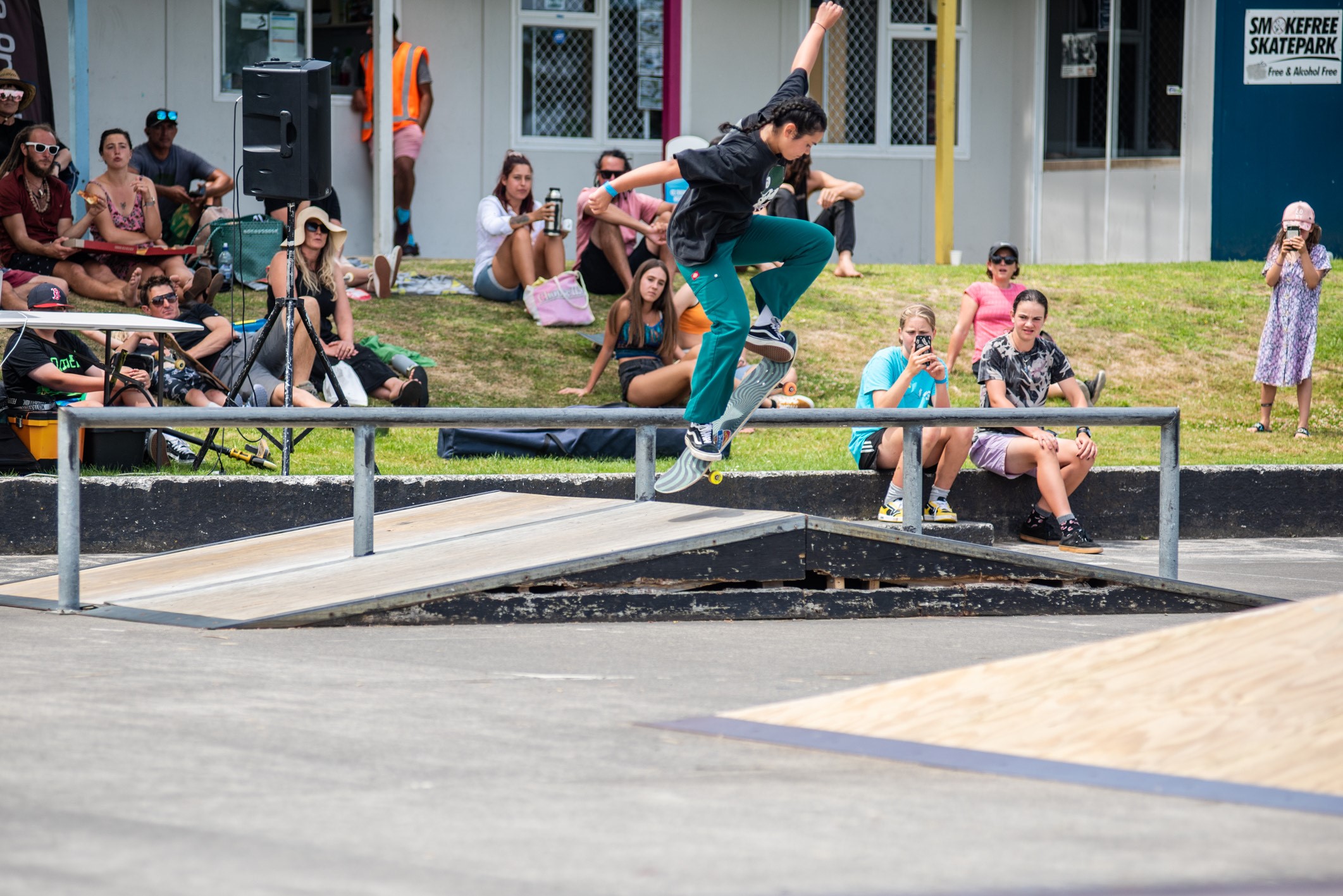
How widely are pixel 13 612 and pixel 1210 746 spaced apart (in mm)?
4598

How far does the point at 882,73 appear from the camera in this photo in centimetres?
1998

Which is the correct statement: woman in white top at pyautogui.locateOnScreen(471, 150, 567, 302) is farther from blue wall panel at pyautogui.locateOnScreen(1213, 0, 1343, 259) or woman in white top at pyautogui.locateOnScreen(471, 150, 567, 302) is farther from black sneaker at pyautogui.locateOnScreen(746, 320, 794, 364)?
blue wall panel at pyautogui.locateOnScreen(1213, 0, 1343, 259)

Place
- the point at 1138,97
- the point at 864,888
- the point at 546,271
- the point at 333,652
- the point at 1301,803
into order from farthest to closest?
the point at 1138,97, the point at 546,271, the point at 333,652, the point at 1301,803, the point at 864,888

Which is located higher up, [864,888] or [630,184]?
[630,184]

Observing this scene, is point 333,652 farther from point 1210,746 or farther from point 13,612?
point 1210,746

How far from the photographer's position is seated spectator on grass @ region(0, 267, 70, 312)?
11234 millimetres

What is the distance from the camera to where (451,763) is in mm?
3668

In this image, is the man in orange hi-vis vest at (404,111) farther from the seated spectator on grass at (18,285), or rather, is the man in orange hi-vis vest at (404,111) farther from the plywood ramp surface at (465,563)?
the plywood ramp surface at (465,563)

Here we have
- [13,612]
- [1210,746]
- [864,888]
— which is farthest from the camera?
[13,612]

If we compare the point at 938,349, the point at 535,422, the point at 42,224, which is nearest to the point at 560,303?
the point at 938,349

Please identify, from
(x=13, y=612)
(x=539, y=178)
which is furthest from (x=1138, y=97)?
(x=13, y=612)

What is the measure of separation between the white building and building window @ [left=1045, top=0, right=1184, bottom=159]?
0.08 feet

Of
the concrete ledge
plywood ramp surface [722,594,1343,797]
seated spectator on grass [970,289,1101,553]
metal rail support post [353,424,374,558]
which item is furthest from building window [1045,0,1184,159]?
plywood ramp surface [722,594,1343,797]

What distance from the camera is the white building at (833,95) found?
17.3 m
